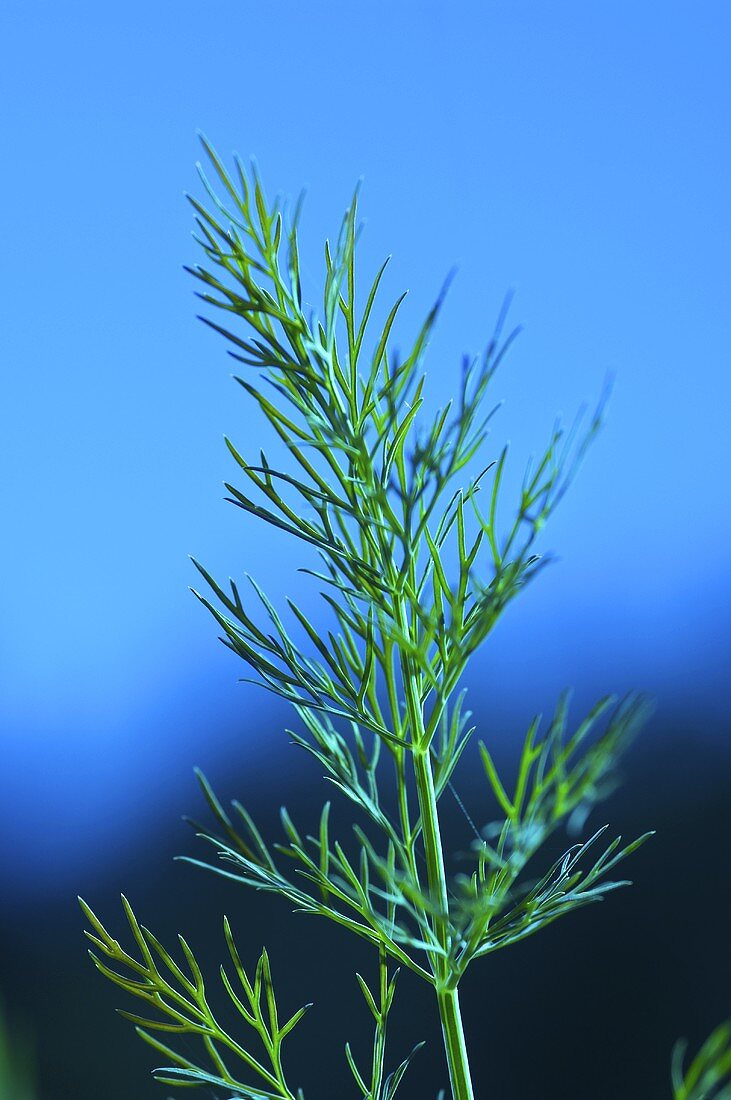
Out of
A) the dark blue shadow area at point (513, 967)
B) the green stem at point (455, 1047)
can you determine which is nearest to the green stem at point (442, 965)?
the green stem at point (455, 1047)

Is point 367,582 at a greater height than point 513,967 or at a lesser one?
greater

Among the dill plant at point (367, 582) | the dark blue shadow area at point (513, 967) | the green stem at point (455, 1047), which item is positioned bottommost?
the dark blue shadow area at point (513, 967)

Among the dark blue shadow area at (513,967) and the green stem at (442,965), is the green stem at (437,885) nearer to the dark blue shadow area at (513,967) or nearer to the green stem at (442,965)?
the green stem at (442,965)

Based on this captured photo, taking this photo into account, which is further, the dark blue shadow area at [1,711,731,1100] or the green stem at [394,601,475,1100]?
the dark blue shadow area at [1,711,731,1100]

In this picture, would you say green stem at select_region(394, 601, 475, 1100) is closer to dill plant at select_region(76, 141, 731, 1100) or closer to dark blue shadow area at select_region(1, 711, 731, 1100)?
dill plant at select_region(76, 141, 731, 1100)

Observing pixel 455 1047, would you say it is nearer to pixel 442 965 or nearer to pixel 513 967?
pixel 442 965

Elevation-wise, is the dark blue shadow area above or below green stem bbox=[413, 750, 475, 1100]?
below

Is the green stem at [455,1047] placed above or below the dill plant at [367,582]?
below

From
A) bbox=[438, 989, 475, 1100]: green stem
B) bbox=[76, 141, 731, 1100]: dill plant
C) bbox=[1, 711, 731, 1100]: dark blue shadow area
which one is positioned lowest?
bbox=[1, 711, 731, 1100]: dark blue shadow area

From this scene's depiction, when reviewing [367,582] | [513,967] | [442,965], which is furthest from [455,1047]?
[513,967]

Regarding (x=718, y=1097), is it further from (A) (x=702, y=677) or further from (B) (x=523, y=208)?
(B) (x=523, y=208)

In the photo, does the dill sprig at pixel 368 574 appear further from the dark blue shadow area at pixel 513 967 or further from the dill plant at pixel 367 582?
the dark blue shadow area at pixel 513 967

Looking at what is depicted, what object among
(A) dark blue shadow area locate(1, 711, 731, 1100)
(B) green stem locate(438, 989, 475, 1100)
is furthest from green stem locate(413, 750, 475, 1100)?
(A) dark blue shadow area locate(1, 711, 731, 1100)

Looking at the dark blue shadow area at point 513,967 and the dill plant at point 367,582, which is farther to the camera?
the dark blue shadow area at point 513,967
